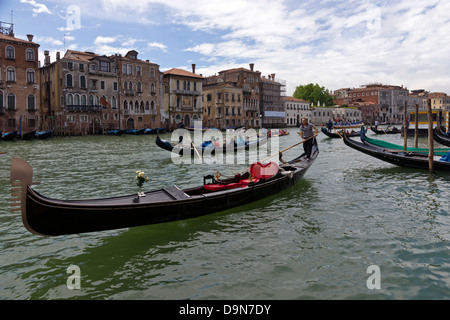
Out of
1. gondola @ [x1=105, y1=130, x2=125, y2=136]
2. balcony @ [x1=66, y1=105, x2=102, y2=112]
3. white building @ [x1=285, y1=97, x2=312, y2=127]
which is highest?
white building @ [x1=285, y1=97, x2=312, y2=127]

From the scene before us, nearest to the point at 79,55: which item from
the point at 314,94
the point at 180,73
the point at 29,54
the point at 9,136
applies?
the point at 29,54

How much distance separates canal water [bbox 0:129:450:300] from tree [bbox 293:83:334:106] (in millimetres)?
57471

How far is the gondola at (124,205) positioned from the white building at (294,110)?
4876 centimetres

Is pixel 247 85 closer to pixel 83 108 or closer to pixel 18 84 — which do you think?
pixel 83 108

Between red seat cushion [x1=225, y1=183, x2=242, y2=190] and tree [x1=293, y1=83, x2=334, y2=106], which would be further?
tree [x1=293, y1=83, x2=334, y2=106]

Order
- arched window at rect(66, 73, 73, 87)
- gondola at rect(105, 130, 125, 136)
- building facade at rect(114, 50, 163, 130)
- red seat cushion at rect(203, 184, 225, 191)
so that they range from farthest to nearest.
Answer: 1. building facade at rect(114, 50, 163, 130)
2. gondola at rect(105, 130, 125, 136)
3. arched window at rect(66, 73, 73, 87)
4. red seat cushion at rect(203, 184, 225, 191)

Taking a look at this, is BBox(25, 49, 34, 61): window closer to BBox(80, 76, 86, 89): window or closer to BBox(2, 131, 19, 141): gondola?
BBox(80, 76, 86, 89): window

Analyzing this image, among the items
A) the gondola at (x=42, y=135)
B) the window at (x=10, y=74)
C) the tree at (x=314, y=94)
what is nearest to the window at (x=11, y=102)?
the window at (x=10, y=74)

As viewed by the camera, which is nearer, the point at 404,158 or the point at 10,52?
the point at 404,158

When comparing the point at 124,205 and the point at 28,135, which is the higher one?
the point at 28,135

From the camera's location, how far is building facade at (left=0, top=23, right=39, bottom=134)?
2541 cm

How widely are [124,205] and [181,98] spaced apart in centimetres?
3437

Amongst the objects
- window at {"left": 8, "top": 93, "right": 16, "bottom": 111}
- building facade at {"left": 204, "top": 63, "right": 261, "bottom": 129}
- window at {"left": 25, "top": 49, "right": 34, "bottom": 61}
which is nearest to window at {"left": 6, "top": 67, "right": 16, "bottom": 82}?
window at {"left": 8, "top": 93, "right": 16, "bottom": 111}

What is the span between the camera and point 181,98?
37.1m
